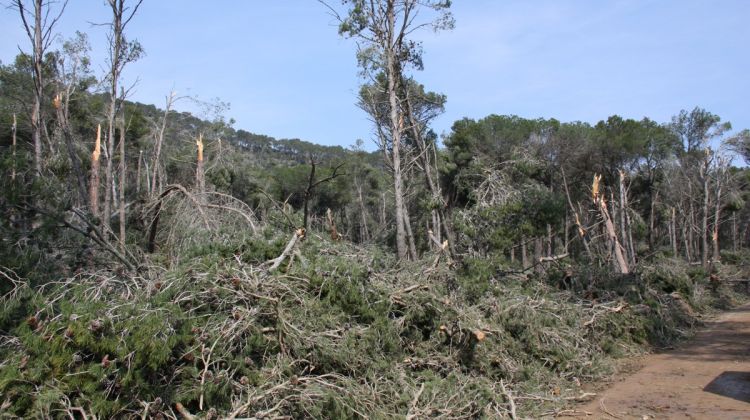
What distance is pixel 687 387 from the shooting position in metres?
6.20

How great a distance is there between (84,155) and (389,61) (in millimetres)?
12502

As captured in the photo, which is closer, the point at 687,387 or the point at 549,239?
the point at 687,387

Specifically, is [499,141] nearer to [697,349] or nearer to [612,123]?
[612,123]

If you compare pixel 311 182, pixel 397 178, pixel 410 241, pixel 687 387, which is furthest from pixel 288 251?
pixel 410 241

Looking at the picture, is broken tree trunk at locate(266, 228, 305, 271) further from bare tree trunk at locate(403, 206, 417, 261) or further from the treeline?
bare tree trunk at locate(403, 206, 417, 261)

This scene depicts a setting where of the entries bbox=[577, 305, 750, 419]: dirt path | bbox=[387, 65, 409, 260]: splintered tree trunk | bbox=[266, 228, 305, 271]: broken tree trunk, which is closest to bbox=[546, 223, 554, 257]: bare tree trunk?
bbox=[387, 65, 409, 260]: splintered tree trunk

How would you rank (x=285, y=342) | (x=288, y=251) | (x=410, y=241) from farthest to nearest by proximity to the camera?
(x=410, y=241) < (x=288, y=251) < (x=285, y=342)

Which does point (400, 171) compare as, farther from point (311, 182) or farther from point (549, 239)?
point (549, 239)

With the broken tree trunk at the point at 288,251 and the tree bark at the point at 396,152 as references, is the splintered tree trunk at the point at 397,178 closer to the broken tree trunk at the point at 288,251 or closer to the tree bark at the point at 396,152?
the tree bark at the point at 396,152

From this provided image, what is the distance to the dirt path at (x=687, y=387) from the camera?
209 inches

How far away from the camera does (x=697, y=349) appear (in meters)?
8.55

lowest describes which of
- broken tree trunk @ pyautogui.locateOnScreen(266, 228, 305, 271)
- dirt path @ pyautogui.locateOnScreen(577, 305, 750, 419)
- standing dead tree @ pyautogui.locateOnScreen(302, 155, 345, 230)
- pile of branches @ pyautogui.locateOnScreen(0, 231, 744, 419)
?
dirt path @ pyautogui.locateOnScreen(577, 305, 750, 419)

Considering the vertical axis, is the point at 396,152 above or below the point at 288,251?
above

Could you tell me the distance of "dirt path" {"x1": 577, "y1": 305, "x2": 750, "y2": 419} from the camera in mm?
5316
